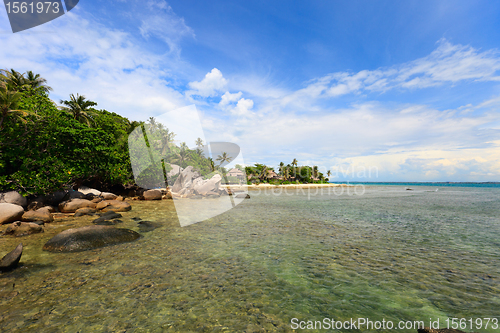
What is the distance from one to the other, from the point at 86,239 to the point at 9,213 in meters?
7.90

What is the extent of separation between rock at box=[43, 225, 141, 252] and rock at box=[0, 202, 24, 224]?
6.76 m

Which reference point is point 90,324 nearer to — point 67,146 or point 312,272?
point 312,272

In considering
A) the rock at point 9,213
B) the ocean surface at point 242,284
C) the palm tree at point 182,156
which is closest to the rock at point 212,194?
the palm tree at point 182,156

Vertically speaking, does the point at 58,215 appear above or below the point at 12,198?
below

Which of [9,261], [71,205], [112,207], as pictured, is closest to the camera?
[9,261]

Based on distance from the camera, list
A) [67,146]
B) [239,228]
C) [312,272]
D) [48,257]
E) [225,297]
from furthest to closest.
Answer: [67,146] < [239,228] < [48,257] < [312,272] < [225,297]

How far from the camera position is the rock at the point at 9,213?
Result: 12.1 metres

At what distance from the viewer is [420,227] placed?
1432 centimetres

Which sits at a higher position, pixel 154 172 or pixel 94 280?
pixel 154 172

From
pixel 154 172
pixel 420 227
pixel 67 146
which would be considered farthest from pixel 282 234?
pixel 154 172

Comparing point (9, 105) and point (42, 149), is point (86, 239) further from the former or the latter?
point (42, 149)

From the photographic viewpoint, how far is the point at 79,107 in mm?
33688

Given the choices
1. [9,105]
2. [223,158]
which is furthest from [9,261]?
[223,158]

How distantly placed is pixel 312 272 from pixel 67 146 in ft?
73.2
